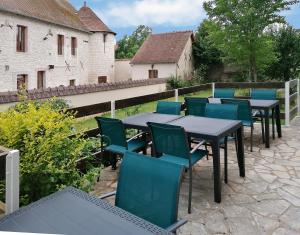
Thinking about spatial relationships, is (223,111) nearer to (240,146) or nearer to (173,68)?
(240,146)

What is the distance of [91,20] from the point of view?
2678 centimetres

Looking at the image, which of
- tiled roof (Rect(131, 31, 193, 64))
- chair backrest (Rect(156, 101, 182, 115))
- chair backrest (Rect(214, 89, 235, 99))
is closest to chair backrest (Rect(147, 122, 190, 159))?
chair backrest (Rect(156, 101, 182, 115))

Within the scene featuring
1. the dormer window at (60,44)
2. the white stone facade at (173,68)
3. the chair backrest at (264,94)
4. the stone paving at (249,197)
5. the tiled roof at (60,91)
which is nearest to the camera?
the stone paving at (249,197)

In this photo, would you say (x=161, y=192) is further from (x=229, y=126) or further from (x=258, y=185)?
(x=258, y=185)

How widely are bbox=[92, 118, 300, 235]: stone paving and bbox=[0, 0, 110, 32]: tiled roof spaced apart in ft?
50.9

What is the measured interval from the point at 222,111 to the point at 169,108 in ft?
3.51

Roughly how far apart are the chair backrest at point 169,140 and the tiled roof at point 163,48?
83.1 ft

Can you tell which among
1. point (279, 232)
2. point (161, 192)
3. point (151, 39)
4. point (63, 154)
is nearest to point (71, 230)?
point (161, 192)

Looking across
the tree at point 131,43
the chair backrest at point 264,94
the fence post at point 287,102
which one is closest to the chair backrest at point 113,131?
the chair backrest at point 264,94

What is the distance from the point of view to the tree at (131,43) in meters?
50.6

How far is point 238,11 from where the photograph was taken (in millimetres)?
16328

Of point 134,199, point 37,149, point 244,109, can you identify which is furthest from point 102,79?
point 134,199

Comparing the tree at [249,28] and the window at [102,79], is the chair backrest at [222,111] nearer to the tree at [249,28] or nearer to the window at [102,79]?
the tree at [249,28]

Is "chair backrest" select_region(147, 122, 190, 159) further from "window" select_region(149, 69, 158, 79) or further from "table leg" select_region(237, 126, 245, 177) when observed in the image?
"window" select_region(149, 69, 158, 79)
